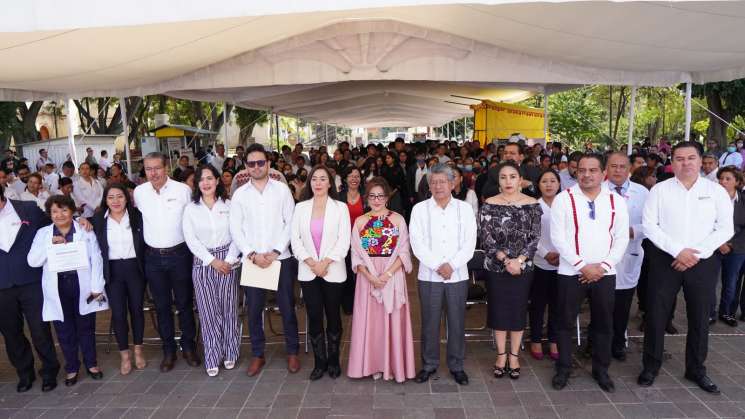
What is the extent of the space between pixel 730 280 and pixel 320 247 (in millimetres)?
3500

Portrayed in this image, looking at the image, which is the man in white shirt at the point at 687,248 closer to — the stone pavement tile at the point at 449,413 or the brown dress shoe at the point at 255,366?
the stone pavement tile at the point at 449,413

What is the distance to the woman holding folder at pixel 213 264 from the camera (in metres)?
3.46

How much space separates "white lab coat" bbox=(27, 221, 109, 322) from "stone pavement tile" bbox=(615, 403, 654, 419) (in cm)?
344

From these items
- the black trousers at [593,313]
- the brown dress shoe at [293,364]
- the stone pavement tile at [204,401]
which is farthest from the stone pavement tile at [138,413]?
the black trousers at [593,313]

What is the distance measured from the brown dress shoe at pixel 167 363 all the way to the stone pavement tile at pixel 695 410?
3.41 metres

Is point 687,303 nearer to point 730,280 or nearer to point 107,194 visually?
point 730,280

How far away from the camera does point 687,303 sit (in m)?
3.21

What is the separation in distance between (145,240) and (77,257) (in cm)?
43

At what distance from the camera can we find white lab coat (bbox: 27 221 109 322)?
132 inches

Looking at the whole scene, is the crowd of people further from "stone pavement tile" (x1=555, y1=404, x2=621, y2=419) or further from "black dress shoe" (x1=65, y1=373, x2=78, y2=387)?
"stone pavement tile" (x1=555, y1=404, x2=621, y2=419)

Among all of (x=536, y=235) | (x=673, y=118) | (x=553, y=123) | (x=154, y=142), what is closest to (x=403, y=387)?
(x=536, y=235)

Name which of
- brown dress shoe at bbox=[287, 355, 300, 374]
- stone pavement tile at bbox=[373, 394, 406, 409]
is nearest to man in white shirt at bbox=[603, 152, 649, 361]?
stone pavement tile at bbox=[373, 394, 406, 409]

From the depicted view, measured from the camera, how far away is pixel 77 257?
132 inches

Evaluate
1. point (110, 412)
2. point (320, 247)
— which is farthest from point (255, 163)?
point (110, 412)
